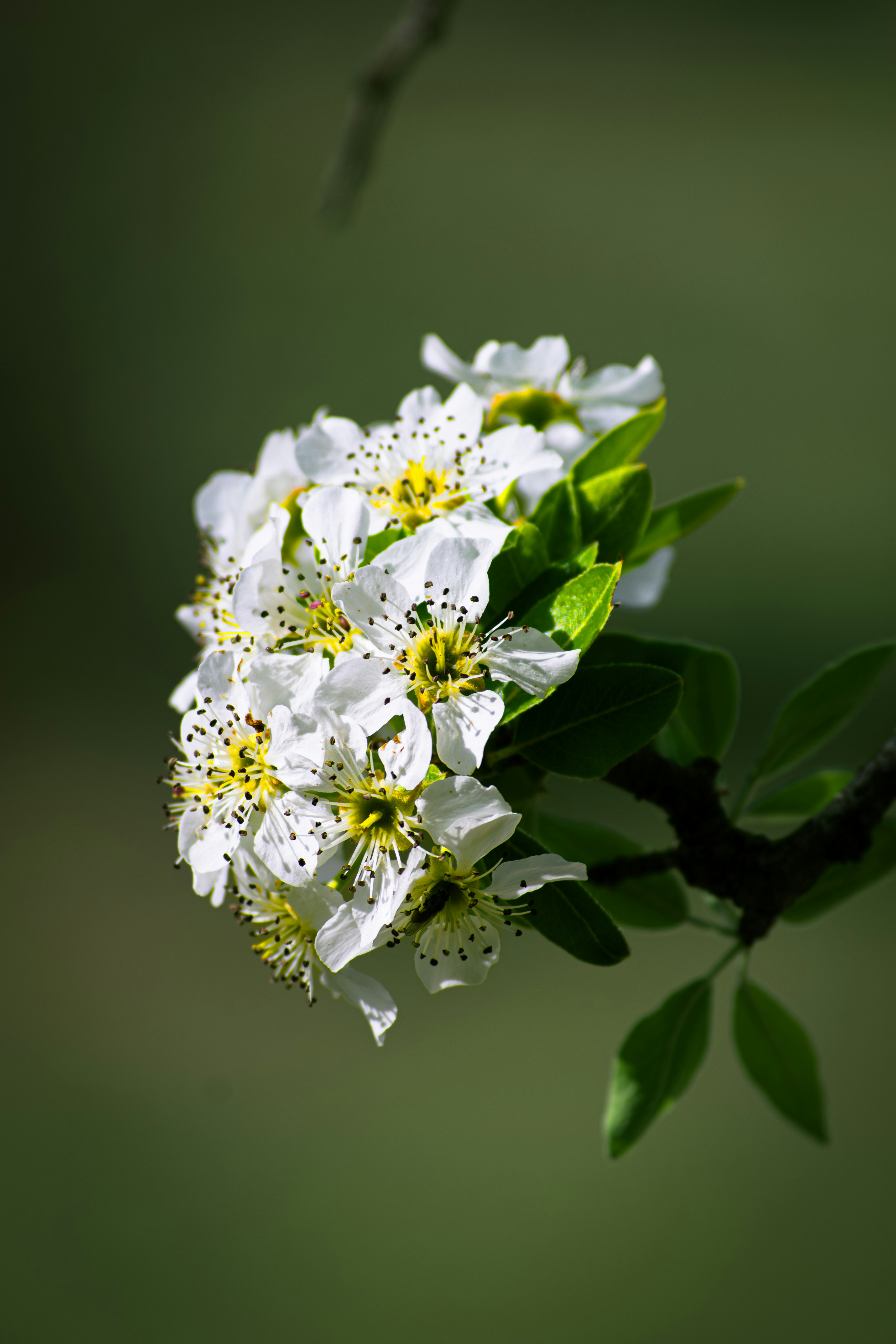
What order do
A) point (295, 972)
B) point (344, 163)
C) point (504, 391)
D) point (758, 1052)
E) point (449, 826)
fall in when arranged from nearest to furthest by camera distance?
point (449, 826), point (295, 972), point (504, 391), point (758, 1052), point (344, 163)

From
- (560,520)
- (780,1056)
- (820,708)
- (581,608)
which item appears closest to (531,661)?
(581,608)

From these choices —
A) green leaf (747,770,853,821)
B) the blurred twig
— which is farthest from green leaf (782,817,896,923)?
the blurred twig

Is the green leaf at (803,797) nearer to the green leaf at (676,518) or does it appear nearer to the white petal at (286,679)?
the green leaf at (676,518)

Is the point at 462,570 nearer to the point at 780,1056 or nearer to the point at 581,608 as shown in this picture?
the point at 581,608

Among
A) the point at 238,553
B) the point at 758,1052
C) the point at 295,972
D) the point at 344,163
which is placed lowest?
the point at 758,1052

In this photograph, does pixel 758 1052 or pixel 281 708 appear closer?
pixel 281 708

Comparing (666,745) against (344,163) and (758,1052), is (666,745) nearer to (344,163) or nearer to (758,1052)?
(758,1052)

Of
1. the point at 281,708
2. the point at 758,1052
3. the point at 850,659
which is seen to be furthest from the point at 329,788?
the point at 758,1052

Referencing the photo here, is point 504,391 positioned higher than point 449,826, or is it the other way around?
point 504,391
